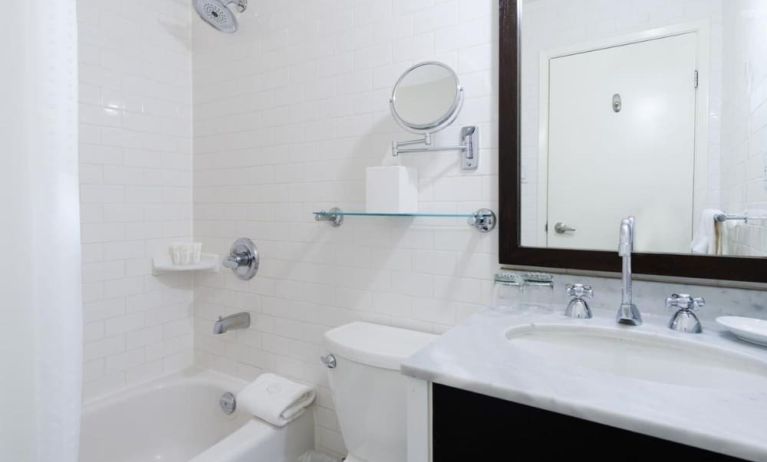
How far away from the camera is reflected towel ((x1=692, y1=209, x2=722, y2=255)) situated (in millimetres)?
940

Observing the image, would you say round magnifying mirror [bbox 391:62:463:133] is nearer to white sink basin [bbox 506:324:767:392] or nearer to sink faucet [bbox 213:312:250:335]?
white sink basin [bbox 506:324:767:392]

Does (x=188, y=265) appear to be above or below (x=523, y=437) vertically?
above

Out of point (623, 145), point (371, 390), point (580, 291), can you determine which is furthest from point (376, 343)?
point (623, 145)

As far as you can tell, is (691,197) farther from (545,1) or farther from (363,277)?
(363,277)

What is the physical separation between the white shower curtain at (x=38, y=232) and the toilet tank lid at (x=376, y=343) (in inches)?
27.7

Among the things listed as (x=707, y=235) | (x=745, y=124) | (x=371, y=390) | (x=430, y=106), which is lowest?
(x=371, y=390)

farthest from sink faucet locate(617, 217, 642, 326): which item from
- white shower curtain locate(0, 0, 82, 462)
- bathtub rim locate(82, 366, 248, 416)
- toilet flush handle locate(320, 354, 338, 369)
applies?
bathtub rim locate(82, 366, 248, 416)

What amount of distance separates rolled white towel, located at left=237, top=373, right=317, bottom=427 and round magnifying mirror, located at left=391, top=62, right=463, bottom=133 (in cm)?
104

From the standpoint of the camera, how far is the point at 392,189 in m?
1.27

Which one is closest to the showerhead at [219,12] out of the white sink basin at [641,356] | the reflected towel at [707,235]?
the white sink basin at [641,356]

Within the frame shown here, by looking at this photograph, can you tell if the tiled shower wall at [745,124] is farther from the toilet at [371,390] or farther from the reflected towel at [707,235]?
the toilet at [371,390]

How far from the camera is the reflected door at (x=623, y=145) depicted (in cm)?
98

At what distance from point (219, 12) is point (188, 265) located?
107 cm

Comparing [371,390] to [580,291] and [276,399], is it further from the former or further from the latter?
[580,291]
